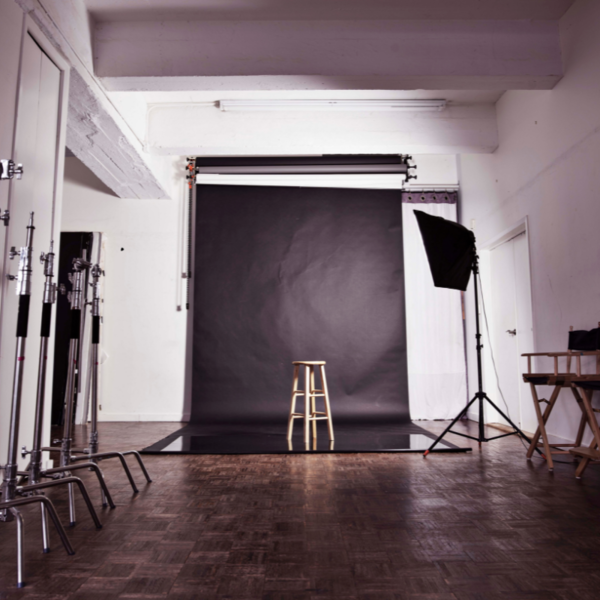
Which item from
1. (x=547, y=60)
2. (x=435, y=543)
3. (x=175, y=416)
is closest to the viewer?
(x=435, y=543)

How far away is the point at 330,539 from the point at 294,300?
441cm

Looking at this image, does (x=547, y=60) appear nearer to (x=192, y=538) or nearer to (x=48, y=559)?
(x=192, y=538)

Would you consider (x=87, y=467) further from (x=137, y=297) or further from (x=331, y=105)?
(x=137, y=297)

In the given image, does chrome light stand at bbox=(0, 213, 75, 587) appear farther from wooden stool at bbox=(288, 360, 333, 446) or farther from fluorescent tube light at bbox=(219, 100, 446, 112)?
fluorescent tube light at bbox=(219, 100, 446, 112)

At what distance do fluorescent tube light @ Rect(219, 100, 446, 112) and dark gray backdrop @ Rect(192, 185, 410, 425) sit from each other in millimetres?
1429

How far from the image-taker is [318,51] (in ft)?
12.5

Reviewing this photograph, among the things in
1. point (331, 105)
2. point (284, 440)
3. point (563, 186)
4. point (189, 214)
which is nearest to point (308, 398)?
point (284, 440)

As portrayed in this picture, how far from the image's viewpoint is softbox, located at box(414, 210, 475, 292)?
3.75m

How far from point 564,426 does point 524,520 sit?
2.05 m

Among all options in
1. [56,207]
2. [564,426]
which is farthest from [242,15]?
[564,426]

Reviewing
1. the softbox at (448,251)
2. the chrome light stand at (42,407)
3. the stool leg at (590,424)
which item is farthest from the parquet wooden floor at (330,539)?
the softbox at (448,251)

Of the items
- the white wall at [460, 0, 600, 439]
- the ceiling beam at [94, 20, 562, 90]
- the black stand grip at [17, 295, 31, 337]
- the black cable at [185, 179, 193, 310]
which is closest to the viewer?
the black stand grip at [17, 295, 31, 337]

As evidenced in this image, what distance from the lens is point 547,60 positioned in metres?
3.85

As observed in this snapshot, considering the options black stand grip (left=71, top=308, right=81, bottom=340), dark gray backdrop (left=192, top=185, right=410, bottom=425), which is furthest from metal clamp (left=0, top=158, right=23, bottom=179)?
dark gray backdrop (left=192, top=185, right=410, bottom=425)
